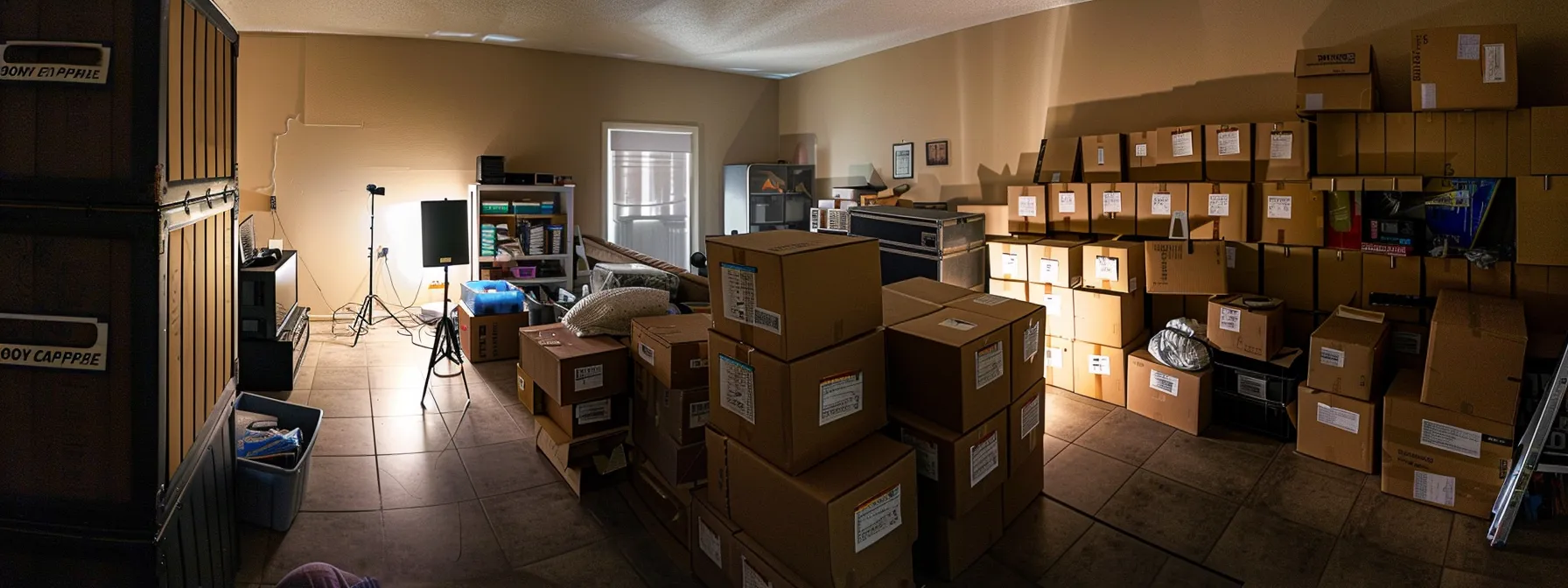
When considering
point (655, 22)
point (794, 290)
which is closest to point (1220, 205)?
point (794, 290)

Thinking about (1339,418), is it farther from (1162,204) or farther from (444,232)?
(444,232)

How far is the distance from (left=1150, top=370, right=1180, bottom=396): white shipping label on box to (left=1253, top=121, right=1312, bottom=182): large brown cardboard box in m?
1.19

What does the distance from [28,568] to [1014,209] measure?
4872mm

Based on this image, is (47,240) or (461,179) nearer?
(47,240)

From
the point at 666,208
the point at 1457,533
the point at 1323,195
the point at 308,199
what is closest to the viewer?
the point at 1457,533

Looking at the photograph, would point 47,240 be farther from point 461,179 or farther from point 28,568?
point 461,179

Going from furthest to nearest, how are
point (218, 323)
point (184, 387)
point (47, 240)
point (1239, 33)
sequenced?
point (1239, 33), point (218, 323), point (184, 387), point (47, 240)

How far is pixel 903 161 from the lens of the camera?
6410 mm

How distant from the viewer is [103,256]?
4.90 ft

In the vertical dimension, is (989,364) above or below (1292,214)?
below

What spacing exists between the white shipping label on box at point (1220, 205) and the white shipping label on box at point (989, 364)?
2314mm

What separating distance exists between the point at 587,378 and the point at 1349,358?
334cm

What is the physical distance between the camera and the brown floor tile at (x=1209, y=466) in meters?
3.06

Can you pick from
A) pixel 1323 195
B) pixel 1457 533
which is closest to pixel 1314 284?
pixel 1323 195
